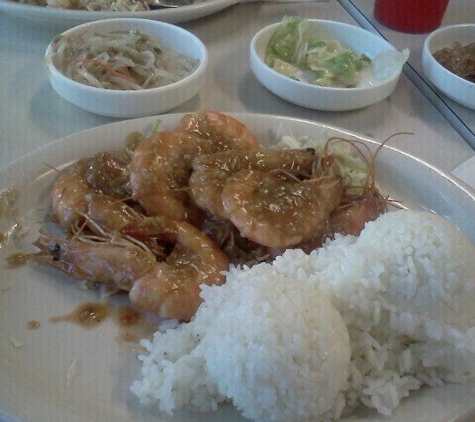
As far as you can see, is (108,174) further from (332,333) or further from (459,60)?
(459,60)

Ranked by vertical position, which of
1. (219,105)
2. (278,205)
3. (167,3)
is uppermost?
(278,205)

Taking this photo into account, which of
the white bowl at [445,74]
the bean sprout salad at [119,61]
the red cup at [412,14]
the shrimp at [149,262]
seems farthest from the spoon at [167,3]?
the shrimp at [149,262]

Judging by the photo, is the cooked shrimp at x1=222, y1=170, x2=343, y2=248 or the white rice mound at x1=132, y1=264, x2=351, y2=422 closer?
the white rice mound at x1=132, y1=264, x2=351, y2=422

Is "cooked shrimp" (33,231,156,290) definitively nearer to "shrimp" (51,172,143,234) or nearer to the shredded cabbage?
"shrimp" (51,172,143,234)

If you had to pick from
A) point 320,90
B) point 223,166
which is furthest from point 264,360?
point 320,90

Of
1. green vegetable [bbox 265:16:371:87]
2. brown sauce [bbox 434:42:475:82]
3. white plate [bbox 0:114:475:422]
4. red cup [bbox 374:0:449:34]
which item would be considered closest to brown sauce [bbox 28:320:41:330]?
white plate [bbox 0:114:475:422]
